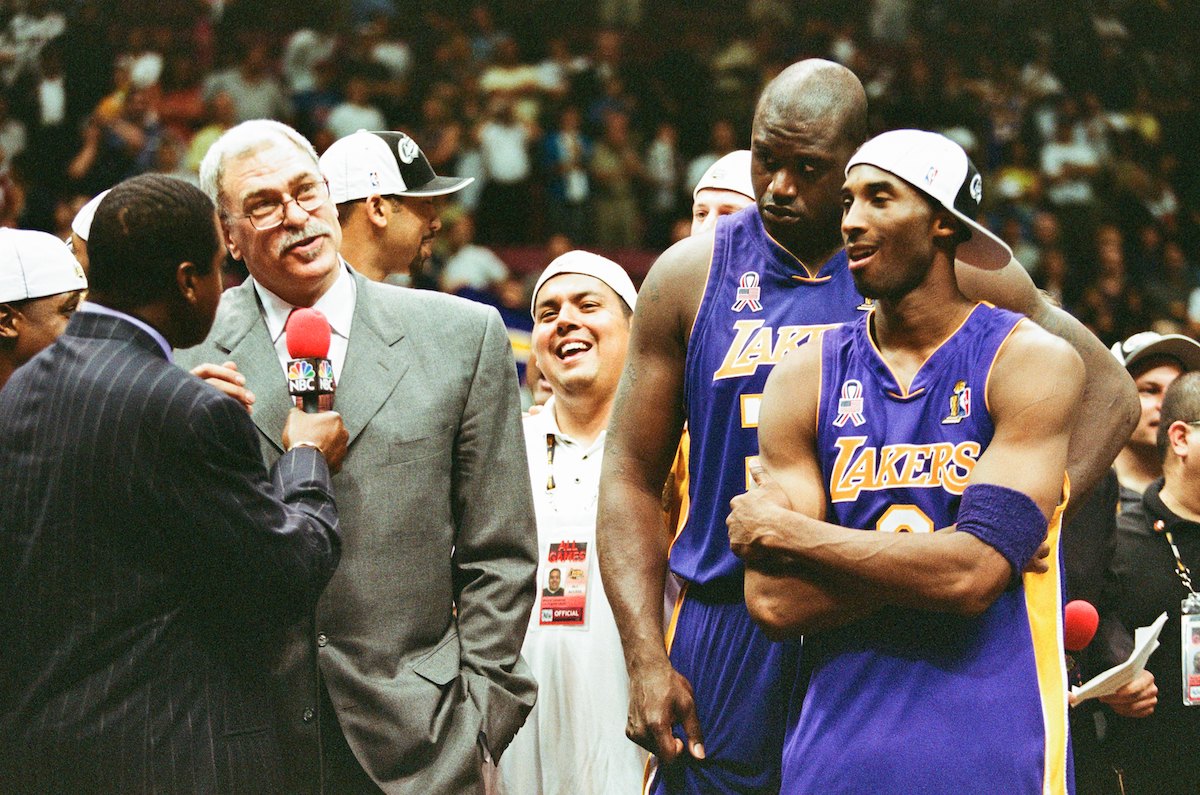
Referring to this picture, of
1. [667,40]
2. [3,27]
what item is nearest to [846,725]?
[3,27]

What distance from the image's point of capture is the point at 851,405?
9.51ft

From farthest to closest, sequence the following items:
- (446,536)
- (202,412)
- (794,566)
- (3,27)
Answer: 1. (3,27)
2. (446,536)
3. (794,566)
4. (202,412)

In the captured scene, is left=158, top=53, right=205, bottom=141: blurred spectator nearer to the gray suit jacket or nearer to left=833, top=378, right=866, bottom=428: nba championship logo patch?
the gray suit jacket

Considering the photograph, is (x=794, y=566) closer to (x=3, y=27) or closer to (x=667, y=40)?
(x=3, y=27)

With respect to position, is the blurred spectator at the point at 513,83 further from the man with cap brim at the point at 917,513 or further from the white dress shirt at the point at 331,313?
the man with cap brim at the point at 917,513

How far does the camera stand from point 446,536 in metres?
3.37

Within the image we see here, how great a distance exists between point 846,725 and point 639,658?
28.2 inches

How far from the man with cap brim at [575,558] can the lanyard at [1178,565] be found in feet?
6.62

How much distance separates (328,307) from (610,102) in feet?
32.8

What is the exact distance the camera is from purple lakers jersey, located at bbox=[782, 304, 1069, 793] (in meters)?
2.71

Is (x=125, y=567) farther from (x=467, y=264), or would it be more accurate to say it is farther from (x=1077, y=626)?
(x=467, y=264)

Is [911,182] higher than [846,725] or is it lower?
higher

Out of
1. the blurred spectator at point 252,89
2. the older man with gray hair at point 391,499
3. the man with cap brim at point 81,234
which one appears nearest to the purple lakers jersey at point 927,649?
the older man with gray hair at point 391,499

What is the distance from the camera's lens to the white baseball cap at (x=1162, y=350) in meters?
5.71
